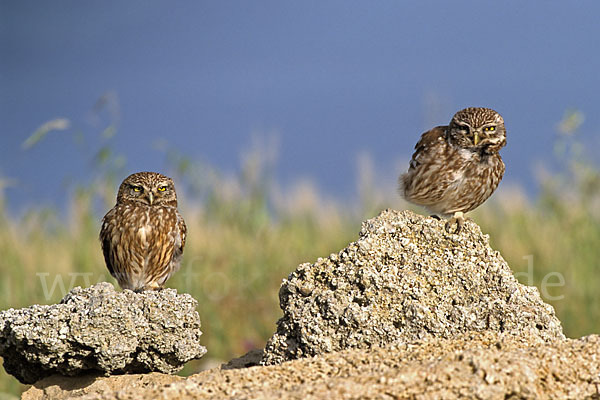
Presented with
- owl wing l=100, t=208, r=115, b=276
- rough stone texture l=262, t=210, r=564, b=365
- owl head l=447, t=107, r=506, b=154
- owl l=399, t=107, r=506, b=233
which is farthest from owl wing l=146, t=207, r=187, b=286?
owl head l=447, t=107, r=506, b=154

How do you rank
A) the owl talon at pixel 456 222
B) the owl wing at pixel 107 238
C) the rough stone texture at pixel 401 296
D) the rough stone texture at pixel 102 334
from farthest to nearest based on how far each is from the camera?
the owl wing at pixel 107 238
the owl talon at pixel 456 222
the rough stone texture at pixel 102 334
the rough stone texture at pixel 401 296

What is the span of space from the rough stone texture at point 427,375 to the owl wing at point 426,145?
2598 mm

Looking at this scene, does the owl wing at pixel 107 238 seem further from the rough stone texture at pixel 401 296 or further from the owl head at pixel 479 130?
the owl head at pixel 479 130

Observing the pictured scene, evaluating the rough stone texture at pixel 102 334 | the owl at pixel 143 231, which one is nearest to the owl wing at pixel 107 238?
the owl at pixel 143 231

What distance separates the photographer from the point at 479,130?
5938mm

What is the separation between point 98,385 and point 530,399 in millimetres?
2524

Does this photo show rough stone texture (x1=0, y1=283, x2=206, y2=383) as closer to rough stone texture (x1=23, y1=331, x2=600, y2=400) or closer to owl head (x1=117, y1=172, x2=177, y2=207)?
rough stone texture (x1=23, y1=331, x2=600, y2=400)

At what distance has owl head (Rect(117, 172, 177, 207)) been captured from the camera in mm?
5633

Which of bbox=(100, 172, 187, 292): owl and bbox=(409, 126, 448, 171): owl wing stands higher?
bbox=(409, 126, 448, 171): owl wing

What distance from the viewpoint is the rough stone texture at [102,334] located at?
13.8ft

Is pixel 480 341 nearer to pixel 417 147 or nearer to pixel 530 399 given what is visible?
pixel 530 399

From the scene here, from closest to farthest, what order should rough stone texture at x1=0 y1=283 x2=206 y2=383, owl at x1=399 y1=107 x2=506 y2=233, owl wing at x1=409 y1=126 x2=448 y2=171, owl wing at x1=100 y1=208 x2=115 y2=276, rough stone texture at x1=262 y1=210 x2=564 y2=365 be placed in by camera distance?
rough stone texture at x1=262 y1=210 x2=564 y2=365 → rough stone texture at x1=0 y1=283 x2=206 y2=383 → owl wing at x1=100 y1=208 x2=115 y2=276 → owl at x1=399 y1=107 x2=506 y2=233 → owl wing at x1=409 y1=126 x2=448 y2=171

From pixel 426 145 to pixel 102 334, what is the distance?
10.5 feet

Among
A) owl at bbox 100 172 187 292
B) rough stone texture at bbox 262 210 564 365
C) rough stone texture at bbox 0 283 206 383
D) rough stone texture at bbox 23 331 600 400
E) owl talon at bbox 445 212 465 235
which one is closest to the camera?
rough stone texture at bbox 23 331 600 400
